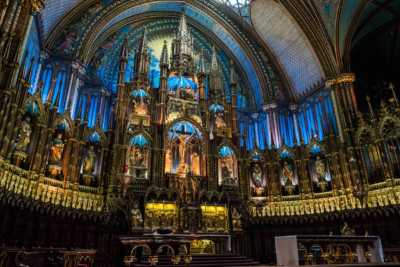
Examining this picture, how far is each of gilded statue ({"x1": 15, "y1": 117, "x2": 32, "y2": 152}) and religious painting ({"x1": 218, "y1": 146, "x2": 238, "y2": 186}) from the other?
40.1 feet

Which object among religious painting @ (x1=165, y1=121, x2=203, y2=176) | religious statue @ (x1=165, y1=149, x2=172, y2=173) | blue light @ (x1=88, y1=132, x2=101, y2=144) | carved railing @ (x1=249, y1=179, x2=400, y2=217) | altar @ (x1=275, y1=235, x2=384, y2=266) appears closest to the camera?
altar @ (x1=275, y1=235, x2=384, y2=266)

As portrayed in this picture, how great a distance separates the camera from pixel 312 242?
317 inches

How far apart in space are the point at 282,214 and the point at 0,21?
19638 mm

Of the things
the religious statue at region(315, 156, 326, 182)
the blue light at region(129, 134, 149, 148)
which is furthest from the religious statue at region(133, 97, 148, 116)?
the religious statue at region(315, 156, 326, 182)

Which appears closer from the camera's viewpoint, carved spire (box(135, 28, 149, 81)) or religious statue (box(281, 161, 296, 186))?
religious statue (box(281, 161, 296, 186))

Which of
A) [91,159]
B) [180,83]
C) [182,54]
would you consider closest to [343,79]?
[180,83]

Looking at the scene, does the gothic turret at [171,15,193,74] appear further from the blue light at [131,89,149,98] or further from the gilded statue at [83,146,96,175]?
the gilded statue at [83,146,96,175]

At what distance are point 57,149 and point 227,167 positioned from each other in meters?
11.5

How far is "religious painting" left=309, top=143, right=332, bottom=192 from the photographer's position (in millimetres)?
19825

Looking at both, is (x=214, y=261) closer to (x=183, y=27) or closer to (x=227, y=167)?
(x=227, y=167)

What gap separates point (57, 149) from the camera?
53.6ft

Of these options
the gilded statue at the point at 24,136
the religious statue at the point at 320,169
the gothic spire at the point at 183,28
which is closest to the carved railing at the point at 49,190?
the gilded statue at the point at 24,136

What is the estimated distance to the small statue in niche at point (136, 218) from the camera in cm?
1625

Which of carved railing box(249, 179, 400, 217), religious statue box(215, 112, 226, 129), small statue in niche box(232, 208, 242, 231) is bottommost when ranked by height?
small statue in niche box(232, 208, 242, 231)
